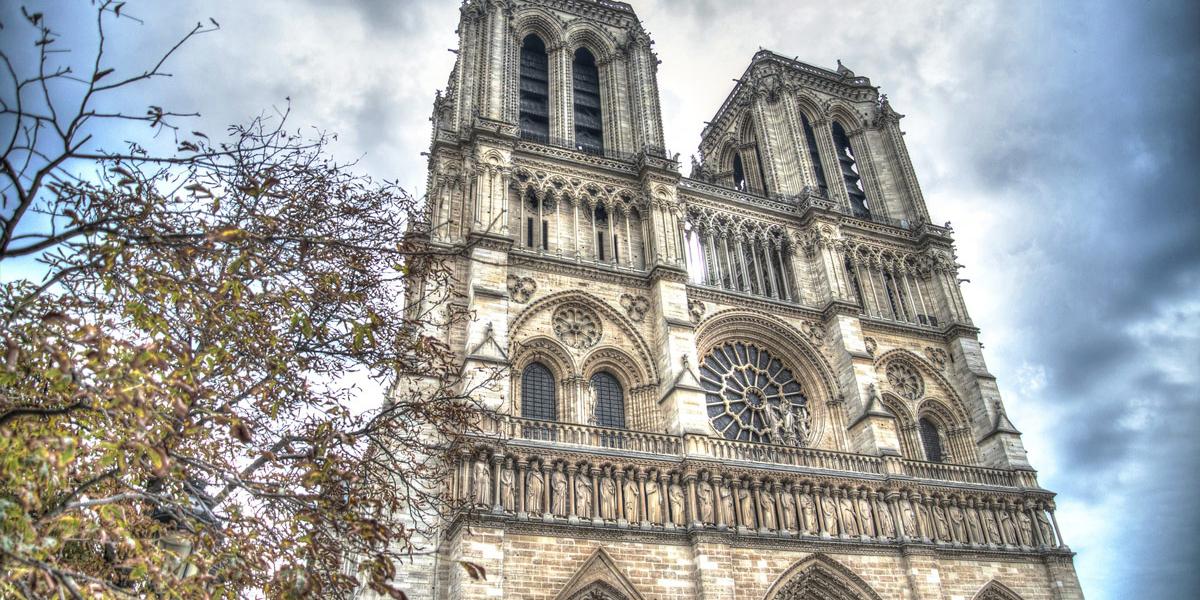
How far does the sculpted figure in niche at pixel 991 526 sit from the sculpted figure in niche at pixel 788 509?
6019mm

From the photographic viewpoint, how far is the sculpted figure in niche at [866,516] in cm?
1855

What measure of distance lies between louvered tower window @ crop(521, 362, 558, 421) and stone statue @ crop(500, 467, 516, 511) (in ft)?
10.1

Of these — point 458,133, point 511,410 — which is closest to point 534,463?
point 511,410

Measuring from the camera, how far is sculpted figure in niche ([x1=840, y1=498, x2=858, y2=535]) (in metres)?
18.4

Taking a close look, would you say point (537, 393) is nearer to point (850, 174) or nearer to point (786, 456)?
point (786, 456)

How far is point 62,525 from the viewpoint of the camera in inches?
184

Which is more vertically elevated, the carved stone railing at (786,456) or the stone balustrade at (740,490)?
the carved stone railing at (786,456)

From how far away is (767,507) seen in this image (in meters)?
17.8

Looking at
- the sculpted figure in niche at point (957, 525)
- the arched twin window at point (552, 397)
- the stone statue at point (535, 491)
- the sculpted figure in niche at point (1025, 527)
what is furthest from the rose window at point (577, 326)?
the sculpted figure in niche at point (1025, 527)

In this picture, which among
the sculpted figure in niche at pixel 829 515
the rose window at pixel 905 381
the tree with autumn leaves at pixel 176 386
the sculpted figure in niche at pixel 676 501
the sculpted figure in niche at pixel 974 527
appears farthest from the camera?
the rose window at pixel 905 381

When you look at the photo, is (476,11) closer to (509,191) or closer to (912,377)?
(509,191)

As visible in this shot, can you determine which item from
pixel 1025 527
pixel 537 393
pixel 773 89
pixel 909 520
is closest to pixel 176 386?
pixel 537 393

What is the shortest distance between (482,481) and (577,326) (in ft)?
19.5

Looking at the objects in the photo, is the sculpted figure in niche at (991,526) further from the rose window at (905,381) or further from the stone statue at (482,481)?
the stone statue at (482,481)
